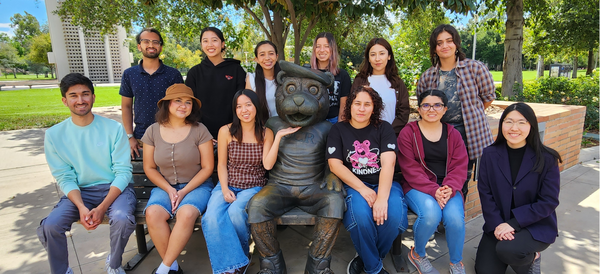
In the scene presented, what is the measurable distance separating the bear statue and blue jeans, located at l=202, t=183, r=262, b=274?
11 centimetres

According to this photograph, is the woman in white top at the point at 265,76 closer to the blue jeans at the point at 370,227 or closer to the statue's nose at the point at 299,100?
the statue's nose at the point at 299,100

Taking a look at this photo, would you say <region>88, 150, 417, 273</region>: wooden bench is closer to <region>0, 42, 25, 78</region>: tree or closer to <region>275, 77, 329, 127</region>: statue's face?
<region>275, 77, 329, 127</region>: statue's face

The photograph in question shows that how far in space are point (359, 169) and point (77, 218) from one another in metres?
2.15

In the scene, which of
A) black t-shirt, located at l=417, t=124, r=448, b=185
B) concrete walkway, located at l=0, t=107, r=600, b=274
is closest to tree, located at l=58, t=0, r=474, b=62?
black t-shirt, located at l=417, t=124, r=448, b=185

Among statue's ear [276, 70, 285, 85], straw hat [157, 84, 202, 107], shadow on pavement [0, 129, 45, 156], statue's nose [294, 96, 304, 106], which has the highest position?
statue's ear [276, 70, 285, 85]

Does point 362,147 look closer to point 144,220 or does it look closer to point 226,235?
point 226,235

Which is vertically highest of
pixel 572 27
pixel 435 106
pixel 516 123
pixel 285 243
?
pixel 572 27

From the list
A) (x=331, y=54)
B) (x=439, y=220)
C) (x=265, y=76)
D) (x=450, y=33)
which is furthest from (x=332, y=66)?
(x=439, y=220)

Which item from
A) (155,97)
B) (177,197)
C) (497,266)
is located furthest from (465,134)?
(155,97)

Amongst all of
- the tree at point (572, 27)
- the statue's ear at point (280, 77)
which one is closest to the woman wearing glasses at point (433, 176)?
the statue's ear at point (280, 77)

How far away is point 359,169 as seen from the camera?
2.73m

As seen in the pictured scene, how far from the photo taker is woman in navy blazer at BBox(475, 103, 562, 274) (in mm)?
2416

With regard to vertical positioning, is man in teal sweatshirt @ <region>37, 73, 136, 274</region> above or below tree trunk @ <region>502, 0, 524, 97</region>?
below

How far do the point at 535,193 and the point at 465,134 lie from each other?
2.37ft
